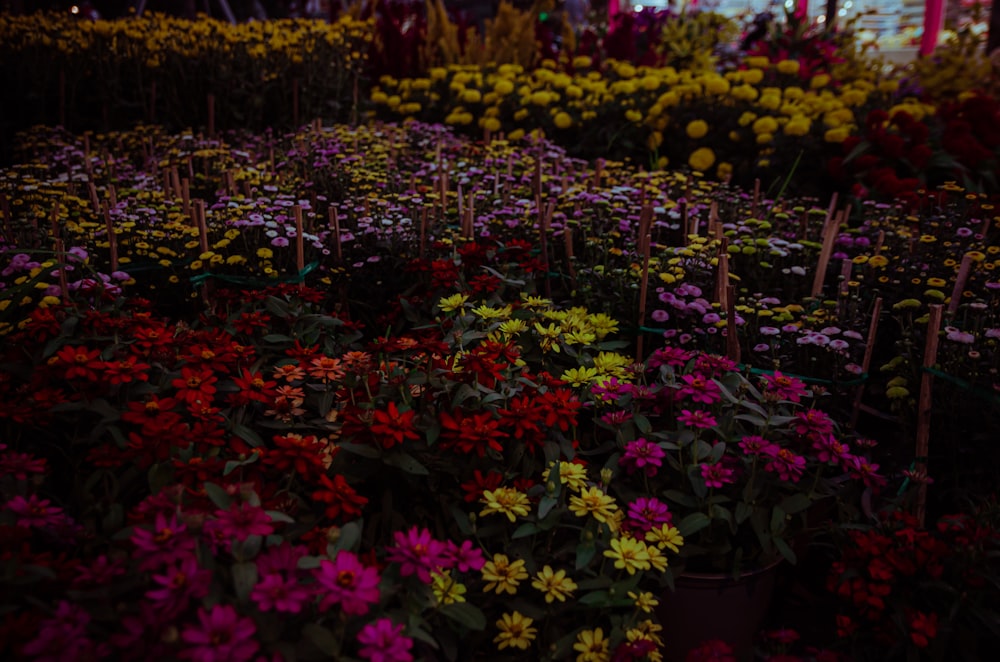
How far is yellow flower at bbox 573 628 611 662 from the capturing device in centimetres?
136

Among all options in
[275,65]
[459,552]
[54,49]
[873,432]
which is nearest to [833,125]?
[873,432]

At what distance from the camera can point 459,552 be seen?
4.08 ft

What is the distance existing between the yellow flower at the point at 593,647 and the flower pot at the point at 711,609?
0.28 m

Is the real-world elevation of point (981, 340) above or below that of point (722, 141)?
below

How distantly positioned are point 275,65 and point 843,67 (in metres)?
4.45

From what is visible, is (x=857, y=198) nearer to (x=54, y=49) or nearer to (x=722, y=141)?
(x=722, y=141)

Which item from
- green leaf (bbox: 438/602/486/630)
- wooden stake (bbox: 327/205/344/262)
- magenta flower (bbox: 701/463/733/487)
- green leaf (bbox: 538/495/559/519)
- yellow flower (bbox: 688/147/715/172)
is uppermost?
yellow flower (bbox: 688/147/715/172)

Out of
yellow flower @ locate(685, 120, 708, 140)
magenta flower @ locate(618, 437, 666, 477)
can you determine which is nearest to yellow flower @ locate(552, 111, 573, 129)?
yellow flower @ locate(685, 120, 708, 140)

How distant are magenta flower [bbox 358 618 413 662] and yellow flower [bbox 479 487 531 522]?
0.37 meters

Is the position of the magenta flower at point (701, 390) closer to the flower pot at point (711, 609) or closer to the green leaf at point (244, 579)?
the flower pot at point (711, 609)

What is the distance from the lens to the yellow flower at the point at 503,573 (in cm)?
136

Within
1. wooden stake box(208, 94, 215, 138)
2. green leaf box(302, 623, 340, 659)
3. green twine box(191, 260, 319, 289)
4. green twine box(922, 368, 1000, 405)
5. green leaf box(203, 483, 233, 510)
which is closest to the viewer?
green leaf box(302, 623, 340, 659)

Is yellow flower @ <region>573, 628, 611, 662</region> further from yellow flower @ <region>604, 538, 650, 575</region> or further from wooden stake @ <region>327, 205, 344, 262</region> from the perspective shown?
wooden stake @ <region>327, 205, 344, 262</region>

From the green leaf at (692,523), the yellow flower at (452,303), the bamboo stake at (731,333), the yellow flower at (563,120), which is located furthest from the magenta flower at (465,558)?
the yellow flower at (563,120)
